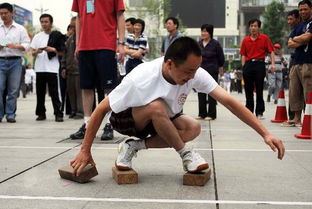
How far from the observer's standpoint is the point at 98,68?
5.35 m

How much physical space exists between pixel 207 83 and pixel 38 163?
170 cm

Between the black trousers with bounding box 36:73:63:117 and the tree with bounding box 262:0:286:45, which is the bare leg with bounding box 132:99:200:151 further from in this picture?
the tree with bounding box 262:0:286:45

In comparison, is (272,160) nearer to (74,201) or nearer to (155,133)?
(155,133)

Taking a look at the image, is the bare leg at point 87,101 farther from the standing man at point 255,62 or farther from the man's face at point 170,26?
the standing man at point 255,62

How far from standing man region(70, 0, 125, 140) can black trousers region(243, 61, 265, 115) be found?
3872 mm

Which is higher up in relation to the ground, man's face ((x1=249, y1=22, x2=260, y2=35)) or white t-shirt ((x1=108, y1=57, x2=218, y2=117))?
man's face ((x1=249, y1=22, x2=260, y2=35))

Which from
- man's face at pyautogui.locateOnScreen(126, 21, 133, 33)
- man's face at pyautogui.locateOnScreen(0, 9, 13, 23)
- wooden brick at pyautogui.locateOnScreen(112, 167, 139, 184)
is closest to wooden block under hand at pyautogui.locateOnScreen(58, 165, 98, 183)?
wooden brick at pyautogui.locateOnScreen(112, 167, 139, 184)

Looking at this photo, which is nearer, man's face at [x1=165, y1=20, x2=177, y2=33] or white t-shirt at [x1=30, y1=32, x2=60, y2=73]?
white t-shirt at [x1=30, y1=32, x2=60, y2=73]

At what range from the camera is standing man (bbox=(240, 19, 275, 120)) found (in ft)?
28.3

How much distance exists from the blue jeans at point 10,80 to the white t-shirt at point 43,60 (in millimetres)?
330

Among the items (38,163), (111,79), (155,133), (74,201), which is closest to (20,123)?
(111,79)

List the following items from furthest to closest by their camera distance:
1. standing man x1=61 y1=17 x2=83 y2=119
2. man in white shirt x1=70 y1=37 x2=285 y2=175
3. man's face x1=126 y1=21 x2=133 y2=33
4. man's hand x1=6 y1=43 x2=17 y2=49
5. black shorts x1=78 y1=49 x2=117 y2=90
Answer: man's face x1=126 y1=21 x2=133 y2=33 < standing man x1=61 y1=17 x2=83 y2=119 < man's hand x1=6 y1=43 x2=17 y2=49 < black shorts x1=78 y1=49 x2=117 y2=90 < man in white shirt x1=70 y1=37 x2=285 y2=175

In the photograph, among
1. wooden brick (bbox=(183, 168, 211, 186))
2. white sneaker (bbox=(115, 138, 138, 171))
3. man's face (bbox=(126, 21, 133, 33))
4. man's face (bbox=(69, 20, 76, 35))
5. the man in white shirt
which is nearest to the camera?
the man in white shirt

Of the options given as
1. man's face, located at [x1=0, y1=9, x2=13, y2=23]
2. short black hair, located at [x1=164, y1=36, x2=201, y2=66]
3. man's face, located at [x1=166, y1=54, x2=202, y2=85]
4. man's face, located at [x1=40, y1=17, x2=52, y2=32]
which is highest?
man's face, located at [x1=0, y1=9, x2=13, y2=23]
